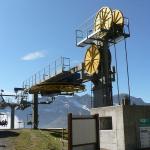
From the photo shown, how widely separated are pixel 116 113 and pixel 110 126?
2.22 meters

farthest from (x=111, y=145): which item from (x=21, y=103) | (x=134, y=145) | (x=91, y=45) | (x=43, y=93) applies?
(x=21, y=103)

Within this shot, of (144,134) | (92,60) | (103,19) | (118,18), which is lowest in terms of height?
(144,134)

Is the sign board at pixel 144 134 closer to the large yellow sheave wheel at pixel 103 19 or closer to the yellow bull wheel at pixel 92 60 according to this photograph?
the yellow bull wheel at pixel 92 60

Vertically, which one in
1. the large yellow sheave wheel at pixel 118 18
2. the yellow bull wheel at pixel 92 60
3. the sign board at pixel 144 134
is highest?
the large yellow sheave wheel at pixel 118 18

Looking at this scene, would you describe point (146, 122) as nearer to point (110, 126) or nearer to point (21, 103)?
point (110, 126)

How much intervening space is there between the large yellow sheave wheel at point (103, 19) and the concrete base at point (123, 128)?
12375 millimetres

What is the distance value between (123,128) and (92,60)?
13.6m

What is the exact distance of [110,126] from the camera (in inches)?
1009

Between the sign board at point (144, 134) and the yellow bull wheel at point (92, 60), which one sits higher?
the yellow bull wheel at point (92, 60)

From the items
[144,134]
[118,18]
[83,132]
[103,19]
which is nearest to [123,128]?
[144,134]

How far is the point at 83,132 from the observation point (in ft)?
51.6

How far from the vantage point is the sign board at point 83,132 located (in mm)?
15141

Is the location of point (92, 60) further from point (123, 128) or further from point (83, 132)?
point (83, 132)

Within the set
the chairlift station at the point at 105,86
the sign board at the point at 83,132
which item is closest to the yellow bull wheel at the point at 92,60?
the chairlift station at the point at 105,86
